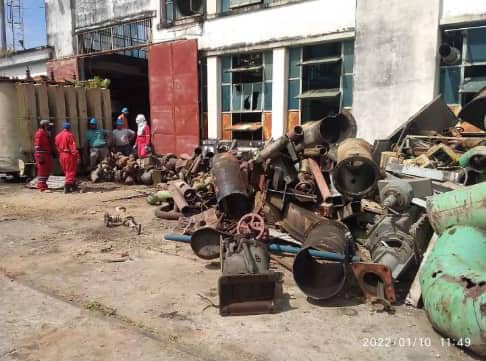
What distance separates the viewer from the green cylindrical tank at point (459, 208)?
127 inches

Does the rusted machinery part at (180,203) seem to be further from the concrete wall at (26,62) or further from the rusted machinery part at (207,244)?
the concrete wall at (26,62)

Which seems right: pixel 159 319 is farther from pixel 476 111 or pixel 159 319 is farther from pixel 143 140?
pixel 143 140

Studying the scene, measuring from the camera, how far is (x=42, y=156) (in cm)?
914

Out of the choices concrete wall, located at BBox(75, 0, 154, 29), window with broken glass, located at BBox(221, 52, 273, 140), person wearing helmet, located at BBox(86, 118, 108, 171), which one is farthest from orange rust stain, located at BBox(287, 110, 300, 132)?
concrete wall, located at BBox(75, 0, 154, 29)

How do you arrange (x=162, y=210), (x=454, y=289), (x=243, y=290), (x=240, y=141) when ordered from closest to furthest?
(x=454, y=289)
(x=243, y=290)
(x=162, y=210)
(x=240, y=141)

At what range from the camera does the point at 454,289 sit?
106 inches

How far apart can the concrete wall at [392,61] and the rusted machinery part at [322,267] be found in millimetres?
5117

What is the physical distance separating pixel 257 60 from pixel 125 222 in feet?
20.6

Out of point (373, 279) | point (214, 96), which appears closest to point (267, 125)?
point (214, 96)

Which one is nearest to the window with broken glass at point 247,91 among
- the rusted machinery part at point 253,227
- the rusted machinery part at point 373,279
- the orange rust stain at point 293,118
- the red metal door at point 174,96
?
the orange rust stain at point 293,118

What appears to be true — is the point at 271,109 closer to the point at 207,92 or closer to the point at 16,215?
the point at 207,92

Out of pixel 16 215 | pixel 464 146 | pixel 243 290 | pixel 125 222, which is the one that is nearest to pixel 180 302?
pixel 243 290

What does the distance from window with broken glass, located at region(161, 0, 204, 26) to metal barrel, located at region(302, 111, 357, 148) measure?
7.18 m

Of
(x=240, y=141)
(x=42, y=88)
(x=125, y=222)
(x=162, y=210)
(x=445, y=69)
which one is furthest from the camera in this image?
(x=240, y=141)
